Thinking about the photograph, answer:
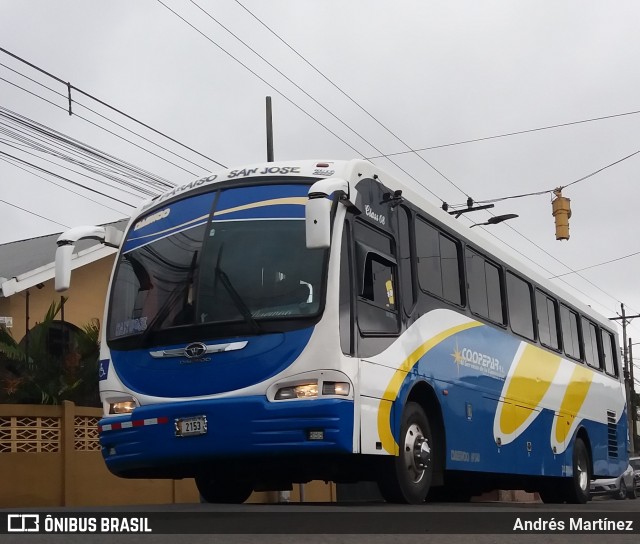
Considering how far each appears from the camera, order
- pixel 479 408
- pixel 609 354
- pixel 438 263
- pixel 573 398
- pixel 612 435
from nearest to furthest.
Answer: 1. pixel 438 263
2. pixel 479 408
3. pixel 573 398
4. pixel 612 435
5. pixel 609 354

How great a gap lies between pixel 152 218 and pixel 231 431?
268cm

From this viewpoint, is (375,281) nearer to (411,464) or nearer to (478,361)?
(411,464)

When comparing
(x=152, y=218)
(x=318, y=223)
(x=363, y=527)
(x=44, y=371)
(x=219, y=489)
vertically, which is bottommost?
(x=363, y=527)

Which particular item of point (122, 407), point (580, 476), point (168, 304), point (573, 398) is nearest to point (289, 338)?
point (168, 304)

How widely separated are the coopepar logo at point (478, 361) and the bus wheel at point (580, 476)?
4.00 metres

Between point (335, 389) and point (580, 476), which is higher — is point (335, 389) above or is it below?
above

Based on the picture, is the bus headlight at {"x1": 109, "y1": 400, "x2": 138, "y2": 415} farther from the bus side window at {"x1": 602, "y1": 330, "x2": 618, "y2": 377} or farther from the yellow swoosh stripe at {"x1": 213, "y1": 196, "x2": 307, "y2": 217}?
the bus side window at {"x1": 602, "y1": 330, "x2": 618, "y2": 377}

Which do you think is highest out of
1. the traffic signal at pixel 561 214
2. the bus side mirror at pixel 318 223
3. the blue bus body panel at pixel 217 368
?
the traffic signal at pixel 561 214

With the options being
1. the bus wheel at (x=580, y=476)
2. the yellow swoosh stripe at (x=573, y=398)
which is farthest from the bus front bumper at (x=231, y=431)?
the bus wheel at (x=580, y=476)

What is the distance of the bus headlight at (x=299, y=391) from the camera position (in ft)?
30.0

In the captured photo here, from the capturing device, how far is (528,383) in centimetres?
1455

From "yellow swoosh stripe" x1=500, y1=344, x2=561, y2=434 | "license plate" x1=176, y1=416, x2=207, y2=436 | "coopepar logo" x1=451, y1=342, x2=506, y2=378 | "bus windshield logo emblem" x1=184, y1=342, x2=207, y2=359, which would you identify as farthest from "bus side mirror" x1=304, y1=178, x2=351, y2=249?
"yellow swoosh stripe" x1=500, y1=344, x2=561, y2=434

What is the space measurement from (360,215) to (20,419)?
6677mm

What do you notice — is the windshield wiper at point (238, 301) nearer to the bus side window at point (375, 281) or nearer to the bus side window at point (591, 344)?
the bus side window at point (375, 281)
